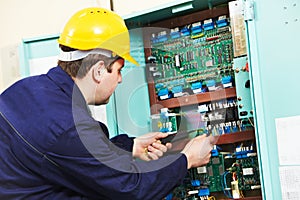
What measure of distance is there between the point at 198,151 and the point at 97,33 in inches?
22.2

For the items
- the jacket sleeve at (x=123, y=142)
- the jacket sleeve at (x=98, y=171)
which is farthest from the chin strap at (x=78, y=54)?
the jacket sleeve at (x=123, y=142)

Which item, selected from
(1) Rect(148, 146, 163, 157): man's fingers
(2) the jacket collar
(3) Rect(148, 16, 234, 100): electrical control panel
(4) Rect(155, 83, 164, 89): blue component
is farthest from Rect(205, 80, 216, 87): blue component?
(2) the jacket collar

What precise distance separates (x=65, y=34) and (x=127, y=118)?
1.96ft

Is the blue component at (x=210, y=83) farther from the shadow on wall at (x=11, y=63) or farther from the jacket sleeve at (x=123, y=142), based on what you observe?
the shadow on wall at (x=11, y=63)

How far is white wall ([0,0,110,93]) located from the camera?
2852 millimetres

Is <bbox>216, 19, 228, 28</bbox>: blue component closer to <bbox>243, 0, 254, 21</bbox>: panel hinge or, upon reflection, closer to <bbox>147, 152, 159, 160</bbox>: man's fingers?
<bbox>243, 0, 254, 21</bbox>: panel hinge

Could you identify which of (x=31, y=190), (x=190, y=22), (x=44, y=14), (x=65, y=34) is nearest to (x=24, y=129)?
(x=31, y=190)

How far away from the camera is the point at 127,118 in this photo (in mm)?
2133

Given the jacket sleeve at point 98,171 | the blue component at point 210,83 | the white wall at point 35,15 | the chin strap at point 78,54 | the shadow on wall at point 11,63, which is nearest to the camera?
the jacket sleeve at point 98,171

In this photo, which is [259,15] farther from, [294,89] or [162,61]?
[162,61]

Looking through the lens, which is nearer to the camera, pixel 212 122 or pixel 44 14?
pixel 212 122

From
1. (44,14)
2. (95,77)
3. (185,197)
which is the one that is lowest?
(185,197)

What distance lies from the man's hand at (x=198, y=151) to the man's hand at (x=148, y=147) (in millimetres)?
171

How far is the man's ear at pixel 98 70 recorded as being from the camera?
1.55m
